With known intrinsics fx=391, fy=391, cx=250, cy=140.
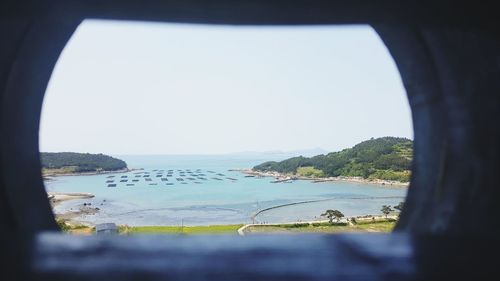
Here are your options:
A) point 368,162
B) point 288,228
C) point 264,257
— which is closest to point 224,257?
point 264,257

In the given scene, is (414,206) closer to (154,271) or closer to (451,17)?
(451,17)

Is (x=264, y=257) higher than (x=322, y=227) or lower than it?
higher

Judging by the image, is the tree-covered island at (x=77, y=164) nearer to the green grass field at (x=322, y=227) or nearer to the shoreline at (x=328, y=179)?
the shoreline at (x=328, y=179)

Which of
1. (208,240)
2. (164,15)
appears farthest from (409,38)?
(208,240)

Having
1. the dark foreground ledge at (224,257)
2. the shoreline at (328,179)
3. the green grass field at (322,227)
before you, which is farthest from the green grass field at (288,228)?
the shoreline at (328,179)

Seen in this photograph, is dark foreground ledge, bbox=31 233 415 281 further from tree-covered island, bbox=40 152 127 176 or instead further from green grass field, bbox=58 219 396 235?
tree-covered island, bbox=40 152 127 176

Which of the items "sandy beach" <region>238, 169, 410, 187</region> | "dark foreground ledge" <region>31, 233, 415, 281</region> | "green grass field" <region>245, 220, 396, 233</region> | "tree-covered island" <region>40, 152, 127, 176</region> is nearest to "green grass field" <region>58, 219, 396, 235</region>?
"green grass field" <region>245, 220, 396, 233</region>

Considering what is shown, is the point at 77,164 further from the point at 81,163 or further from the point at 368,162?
the point at 368,162
